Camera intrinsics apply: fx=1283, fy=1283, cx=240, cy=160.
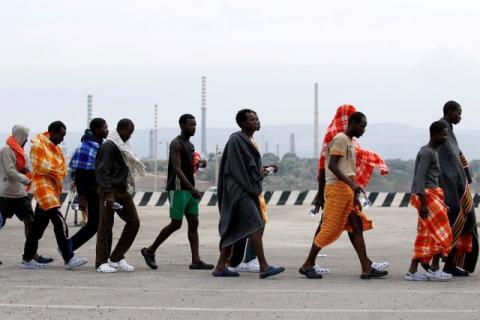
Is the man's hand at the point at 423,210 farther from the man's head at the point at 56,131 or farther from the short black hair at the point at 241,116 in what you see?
the man's head at the point at 56,131

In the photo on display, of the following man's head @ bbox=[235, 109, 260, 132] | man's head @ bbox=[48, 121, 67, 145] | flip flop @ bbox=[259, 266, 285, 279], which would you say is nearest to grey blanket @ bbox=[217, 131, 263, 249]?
man's head @ bbox=[235, 109, 260, 132]

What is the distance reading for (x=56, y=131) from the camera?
1384 cm

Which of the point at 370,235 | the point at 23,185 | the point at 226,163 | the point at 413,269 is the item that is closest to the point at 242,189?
the point at 226,163

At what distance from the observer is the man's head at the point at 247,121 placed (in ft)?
43.2

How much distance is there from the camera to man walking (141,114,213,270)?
13820mm

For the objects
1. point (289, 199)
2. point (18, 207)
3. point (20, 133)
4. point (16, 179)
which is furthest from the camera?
point (289, 199)

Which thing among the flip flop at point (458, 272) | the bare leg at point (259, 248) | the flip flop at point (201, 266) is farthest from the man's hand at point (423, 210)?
the flip flop at point (201, 266)

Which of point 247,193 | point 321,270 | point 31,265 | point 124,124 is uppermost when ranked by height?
point 124,124

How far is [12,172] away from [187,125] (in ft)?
7.10

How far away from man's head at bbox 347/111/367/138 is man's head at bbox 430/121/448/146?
68 centimetres

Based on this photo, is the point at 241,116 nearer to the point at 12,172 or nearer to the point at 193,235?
the point at 193,235

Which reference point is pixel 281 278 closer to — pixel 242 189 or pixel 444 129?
pixel 242 189

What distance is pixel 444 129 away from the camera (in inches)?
507

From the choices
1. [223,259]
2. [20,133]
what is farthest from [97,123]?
[223,259]
